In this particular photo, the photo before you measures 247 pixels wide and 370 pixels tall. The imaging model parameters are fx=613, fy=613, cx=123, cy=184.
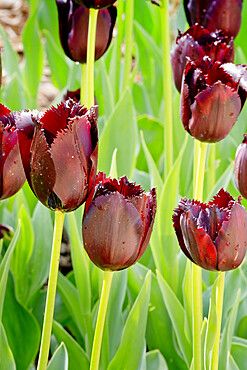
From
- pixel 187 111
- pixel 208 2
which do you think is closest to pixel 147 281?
pixel 187 111

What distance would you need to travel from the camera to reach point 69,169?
1.63 ft

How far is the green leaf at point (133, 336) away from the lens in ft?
2.42

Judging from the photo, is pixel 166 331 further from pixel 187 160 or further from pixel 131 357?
pixel 187 160

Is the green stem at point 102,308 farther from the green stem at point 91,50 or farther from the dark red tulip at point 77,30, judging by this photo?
the dark red tulip at point 77,30

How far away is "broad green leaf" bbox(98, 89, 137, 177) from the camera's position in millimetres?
971

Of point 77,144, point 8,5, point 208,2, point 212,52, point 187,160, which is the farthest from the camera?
point 8,5

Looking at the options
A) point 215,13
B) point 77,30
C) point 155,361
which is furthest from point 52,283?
point 215,13

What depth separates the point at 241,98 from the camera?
676 mm

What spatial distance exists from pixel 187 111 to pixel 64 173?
8.2 inches

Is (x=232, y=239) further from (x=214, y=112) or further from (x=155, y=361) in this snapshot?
(x=155, y=361)

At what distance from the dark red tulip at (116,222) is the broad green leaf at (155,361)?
32 centimetres

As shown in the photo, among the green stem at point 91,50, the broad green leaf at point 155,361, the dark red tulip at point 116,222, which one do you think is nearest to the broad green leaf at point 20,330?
the broad green leaf at point 155,361

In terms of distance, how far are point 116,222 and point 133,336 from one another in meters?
0.28

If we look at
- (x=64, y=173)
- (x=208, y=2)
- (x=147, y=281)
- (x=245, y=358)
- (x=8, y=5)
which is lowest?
(x=245, y=358)
